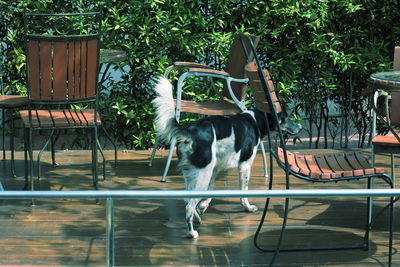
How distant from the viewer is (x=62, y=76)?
4.63 metres

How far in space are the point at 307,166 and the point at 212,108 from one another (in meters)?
1.51

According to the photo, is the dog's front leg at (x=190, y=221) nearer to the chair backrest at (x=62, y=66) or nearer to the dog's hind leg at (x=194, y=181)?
the dog's hind leg at (x=194, y=181)

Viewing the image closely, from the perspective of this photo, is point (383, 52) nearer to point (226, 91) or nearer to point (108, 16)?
point (226, 91)

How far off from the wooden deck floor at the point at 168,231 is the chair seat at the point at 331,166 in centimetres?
15

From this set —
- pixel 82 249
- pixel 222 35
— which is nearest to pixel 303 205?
pixel 82 249

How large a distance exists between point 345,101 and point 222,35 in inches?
55.7

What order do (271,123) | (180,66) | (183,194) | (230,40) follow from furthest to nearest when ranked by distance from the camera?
1. (230,40)
2. (180,66)
3. (271,123)
4. (183,194)

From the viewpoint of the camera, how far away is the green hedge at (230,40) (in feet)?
21.0

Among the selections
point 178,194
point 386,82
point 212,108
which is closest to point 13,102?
point 212,108

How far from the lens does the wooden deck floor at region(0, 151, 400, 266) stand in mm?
3213

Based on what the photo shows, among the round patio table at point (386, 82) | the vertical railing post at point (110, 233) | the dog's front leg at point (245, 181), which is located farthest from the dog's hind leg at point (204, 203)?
the vertical railing post at point (110, 233)

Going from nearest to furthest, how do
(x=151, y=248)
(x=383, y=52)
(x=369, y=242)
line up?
(x=151, y=248), (x=369, y=242), (x=383, y=52)

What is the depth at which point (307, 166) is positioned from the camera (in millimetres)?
4020

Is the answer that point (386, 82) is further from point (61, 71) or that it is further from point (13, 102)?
point (13, 102)
